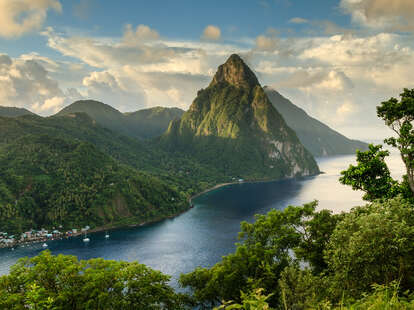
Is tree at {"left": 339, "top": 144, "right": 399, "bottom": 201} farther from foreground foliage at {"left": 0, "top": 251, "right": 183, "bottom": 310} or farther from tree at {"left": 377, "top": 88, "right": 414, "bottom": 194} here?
foreground foliage at {"left": 0, "top": 251, "right": 183, "bottom": 310}

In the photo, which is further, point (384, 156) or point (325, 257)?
point (384, 156)

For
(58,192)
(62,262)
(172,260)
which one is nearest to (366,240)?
(62,262)

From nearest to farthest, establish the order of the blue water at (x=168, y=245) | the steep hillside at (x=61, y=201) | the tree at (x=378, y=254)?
the tree at (x=378, y=254)
the blue water at (x=168, y=245)
the steep hillside at (x=61, y=201)

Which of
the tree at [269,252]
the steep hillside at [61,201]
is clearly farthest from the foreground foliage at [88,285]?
the steep hillside at [61,201]

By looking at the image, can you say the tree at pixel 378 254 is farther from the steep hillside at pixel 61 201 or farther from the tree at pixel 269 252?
the steep hillside at pixel 61 201

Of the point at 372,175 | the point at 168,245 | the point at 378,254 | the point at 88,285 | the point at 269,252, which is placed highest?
the point at 372,175

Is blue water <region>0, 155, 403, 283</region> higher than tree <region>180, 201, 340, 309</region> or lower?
A: lower

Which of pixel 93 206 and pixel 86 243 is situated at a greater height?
pixel 93 206

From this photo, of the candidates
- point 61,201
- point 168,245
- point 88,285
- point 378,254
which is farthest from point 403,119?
point 61,201

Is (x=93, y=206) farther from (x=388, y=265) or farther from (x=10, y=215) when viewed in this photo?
(x=388, y=265)

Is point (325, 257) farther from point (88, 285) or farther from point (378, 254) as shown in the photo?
point (88, 285)

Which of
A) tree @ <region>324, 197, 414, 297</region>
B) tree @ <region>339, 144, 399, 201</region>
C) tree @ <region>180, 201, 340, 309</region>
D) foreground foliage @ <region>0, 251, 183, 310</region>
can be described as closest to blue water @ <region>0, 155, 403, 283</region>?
tree @ <region>180, 201, 340, 309</region>
